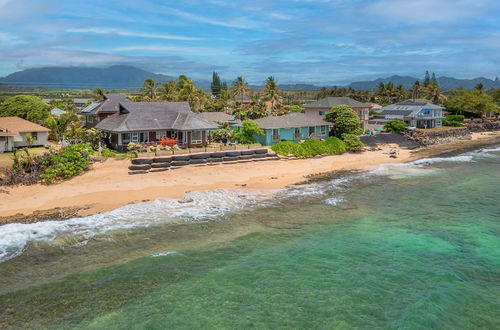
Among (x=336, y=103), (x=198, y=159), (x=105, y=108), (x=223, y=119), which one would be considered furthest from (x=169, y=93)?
(x=198, y=159)

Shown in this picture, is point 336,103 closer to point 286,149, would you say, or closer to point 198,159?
point 286,149

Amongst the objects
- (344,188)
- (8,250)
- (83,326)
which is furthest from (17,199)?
(344,188)

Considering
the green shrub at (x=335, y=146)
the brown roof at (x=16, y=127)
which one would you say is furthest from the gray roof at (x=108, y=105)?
the green shrub at (x=335, y=146)

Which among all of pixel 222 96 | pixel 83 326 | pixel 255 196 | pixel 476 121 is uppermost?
pixel 222 96

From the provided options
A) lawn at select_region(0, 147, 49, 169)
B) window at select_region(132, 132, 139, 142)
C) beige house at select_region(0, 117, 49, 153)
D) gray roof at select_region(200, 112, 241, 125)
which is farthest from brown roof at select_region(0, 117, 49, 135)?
gray roof at select_region(200, 112, 241, 125)

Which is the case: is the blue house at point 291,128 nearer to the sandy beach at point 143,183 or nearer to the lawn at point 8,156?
the sandy beach at point 143,183

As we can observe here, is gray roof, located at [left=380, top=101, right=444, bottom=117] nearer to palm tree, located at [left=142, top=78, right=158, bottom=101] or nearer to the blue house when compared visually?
the blue house

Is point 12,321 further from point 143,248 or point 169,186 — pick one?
point 169,186
